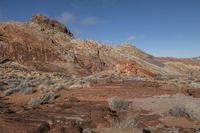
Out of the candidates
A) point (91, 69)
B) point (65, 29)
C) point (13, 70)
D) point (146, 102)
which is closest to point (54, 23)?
point (65, 29)

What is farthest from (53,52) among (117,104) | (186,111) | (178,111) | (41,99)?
(178,111)

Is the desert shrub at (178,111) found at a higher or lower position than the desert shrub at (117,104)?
lower

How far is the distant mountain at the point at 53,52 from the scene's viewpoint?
45875mm

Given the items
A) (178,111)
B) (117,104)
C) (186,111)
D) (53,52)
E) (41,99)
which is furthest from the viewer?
(53,52)

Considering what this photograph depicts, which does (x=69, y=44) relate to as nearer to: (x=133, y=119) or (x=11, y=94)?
(x=11, y=94)

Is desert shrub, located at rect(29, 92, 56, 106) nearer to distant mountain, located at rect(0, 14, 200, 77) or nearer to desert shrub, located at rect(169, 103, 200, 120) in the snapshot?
desert shrub, located at rect(169, 103, 200, 120)

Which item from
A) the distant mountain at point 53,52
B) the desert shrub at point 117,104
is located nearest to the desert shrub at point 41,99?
the desert shrub at point 117,104

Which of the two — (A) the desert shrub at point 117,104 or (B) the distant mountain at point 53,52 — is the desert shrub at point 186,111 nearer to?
(A) the desert shrub at point 117,104

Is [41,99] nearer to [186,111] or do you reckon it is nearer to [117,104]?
[117,104]

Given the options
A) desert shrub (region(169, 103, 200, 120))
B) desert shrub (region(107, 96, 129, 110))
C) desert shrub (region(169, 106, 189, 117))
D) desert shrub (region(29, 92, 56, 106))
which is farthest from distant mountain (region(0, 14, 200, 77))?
desert shrub (region(169, 106, 189, 117))

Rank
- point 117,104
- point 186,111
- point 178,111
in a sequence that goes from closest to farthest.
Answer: point 178,111 → point 186,111 → point 117,104

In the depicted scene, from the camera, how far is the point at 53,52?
161 ft

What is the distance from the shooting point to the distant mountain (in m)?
45.9

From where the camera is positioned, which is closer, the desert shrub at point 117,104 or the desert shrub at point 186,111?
the desert shrub at point 186,111
